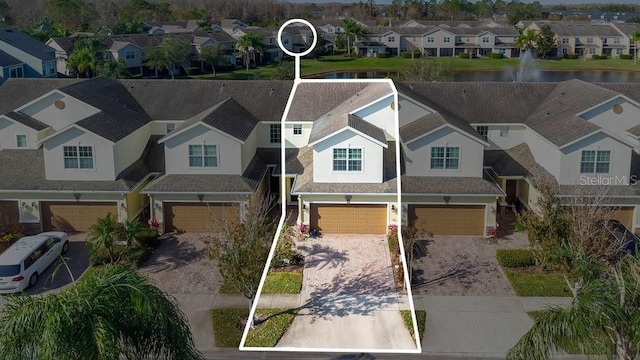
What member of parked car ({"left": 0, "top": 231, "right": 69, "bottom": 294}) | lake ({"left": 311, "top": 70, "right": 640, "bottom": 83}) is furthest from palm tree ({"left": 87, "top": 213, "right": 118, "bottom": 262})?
lake ({"left": 311, "top": 70, "right": 640, "bottom": 83})

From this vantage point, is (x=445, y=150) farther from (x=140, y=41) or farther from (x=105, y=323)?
(x=140, y=41)

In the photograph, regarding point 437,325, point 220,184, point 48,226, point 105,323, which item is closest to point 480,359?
point 437,325

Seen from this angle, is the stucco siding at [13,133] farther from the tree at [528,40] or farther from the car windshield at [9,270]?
the tree at [528,40]

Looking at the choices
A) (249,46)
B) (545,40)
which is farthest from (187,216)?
(545,40)

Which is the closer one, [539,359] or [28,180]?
[539,359]

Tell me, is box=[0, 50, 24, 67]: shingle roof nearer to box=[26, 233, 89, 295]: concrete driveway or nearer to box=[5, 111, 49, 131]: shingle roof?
box=[5, 111, 49, 131]: shingle roof

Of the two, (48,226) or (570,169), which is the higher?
(570,169)
